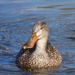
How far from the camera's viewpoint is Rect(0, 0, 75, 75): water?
1239 centimetres

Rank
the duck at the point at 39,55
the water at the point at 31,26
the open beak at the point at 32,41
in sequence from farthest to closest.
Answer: the water at the point at 31,26 → the duck at the point at 39,55 → the open beak at the point at 32,41

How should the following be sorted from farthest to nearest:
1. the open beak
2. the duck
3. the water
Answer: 1. the water
2. the duck
3. the open beak

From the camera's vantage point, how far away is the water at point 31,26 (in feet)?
40.6

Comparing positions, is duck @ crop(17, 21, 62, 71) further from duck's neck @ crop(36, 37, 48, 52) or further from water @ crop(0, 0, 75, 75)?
water @ crop(0, 0, 75, 75)

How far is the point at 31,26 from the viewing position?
52.5ft

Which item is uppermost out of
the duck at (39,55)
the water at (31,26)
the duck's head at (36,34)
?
the duck's head at (36,34)

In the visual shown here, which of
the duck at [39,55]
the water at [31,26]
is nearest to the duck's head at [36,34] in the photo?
the duck at [39,55]

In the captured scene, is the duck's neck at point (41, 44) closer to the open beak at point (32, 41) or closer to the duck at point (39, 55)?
the duck at point (39, 55)

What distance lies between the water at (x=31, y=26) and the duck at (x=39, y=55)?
0.81 feet

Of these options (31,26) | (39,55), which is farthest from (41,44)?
(31,26)

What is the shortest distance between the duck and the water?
0.81 ft

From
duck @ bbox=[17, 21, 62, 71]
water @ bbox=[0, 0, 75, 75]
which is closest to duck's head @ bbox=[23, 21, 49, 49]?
duck @ bbox=[17, 21, 62, 71]

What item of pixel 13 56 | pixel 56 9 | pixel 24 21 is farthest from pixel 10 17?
pixel 13 56

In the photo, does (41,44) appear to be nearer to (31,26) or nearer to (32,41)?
(32,41)
